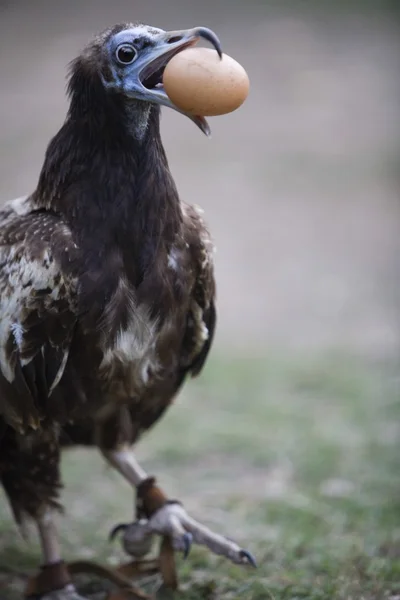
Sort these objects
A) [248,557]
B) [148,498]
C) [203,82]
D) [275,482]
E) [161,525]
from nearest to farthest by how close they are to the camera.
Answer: [203,82]
[248,557]
[161,525]
[148,498]
[275,482]

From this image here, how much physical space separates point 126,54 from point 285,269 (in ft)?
17.7

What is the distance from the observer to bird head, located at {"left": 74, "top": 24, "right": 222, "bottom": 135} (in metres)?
3.10

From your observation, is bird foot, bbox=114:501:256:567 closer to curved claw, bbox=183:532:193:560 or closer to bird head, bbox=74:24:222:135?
curved claw, bbox=183:532:193:560

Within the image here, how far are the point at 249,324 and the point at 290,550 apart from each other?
3.51 m

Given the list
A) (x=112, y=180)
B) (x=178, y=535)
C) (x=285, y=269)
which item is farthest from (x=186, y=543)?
(x=285, y=269)

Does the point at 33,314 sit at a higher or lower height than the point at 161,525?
higher

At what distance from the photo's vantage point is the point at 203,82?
298 centimetres

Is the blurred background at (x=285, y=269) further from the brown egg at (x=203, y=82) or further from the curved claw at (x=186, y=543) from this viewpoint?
the brown egg at (x=203, y=82)

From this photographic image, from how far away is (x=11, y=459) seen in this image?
364 cm

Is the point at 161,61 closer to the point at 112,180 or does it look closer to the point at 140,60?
the point at 140,60

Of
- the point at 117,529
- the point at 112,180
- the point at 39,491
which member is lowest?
the point at 117,529

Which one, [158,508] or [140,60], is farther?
[158,508]

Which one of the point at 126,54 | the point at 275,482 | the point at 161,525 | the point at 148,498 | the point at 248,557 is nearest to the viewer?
the point at 126,54

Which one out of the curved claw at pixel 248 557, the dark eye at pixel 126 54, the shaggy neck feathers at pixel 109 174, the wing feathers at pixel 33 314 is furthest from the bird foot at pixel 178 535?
the dark eye at pixel 126 54
